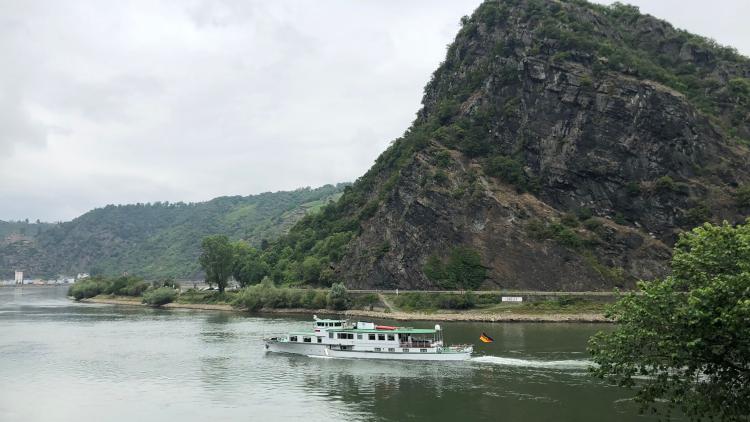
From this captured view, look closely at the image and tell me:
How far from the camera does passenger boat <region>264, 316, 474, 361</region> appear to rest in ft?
251

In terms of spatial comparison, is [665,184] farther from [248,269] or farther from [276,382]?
[248,269]

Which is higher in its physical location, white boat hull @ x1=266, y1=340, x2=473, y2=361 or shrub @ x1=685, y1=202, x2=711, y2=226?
shrub @ x1=685, y1=202, x2=711, y2=226

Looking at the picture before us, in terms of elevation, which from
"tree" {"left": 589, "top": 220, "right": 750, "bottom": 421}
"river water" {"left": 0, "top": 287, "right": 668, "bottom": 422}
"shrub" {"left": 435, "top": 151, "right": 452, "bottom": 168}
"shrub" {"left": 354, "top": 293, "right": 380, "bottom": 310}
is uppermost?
"shrub" {"left": 435, "top": 151, "right": 452, "bottom": 168}

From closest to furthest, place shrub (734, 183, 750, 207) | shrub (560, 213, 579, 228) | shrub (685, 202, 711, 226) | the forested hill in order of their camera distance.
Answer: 1. shrub (734, 183, 750, 207)
2. the forested hill
3. shrub (685, 202, 711, 226)
4. shrub (560, 213, 579, 228)

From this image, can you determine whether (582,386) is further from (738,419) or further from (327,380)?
(738,419)

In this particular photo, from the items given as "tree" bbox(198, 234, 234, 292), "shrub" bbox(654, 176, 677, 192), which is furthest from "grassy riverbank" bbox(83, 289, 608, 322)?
"shrub" bbox(654, 176, 677, 192)

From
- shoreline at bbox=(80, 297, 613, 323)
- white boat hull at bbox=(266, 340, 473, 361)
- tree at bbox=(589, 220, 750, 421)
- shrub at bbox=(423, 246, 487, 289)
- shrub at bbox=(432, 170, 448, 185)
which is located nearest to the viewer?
tree at bbox=(589, 220, 750, 421)

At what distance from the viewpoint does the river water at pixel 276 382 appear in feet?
165

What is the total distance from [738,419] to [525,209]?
384ft

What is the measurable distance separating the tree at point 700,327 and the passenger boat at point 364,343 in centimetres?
4469

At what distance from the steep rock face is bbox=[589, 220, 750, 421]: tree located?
334 ft

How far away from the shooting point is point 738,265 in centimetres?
2814

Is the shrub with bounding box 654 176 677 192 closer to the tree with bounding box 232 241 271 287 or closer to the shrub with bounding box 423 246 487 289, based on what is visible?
the shrub with bounding box 423 246 487 289

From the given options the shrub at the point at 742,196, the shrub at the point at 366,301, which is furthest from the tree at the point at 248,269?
the shrub at the point at 742,196
